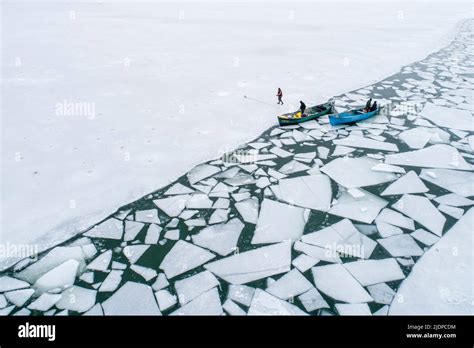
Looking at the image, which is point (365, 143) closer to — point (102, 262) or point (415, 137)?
point (415, 137)

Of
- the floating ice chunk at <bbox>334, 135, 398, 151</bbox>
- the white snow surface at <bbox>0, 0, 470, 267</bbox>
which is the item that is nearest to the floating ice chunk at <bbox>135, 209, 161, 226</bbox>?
the white snow surface at <bbox>0, 0, 470, 267</bbox>

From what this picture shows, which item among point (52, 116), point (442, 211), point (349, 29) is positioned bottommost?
point (442, 211)

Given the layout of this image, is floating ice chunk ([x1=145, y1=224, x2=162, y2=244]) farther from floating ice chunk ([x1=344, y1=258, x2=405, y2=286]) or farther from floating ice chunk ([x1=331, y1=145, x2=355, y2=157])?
floating ice chunk ([x1=331, y1=145, x2=355, y2=157])

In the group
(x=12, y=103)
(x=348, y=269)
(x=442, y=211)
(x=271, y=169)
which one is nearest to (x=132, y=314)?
(x=348, y=269)

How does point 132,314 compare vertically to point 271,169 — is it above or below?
below

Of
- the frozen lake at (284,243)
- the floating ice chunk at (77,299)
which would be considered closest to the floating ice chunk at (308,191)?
the frozen lake at (284,243)
